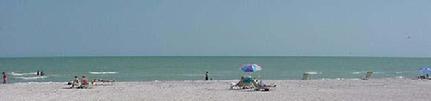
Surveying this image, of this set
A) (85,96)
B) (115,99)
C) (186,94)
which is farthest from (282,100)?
(85,96)

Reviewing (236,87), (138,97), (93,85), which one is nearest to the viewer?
(138,97)

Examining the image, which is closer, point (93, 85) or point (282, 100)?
point (282, 100)

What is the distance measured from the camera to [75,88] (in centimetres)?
2581

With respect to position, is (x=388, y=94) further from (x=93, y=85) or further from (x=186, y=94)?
(x=93, y=85)

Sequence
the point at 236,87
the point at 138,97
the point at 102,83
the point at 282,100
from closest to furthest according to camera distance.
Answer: the point at 282,100 < the point at 138,97 < the point at 236,87 < the point at 102,83

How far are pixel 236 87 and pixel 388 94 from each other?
6.56 meters

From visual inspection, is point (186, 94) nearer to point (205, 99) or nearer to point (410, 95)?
point (205, 99)

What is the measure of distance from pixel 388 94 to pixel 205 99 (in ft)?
22.5

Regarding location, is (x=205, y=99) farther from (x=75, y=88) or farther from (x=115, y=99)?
(x=75, y=88)

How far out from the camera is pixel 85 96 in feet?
69.3

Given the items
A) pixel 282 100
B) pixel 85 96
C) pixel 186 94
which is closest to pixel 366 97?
pixel 282 100

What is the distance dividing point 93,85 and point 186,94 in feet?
24.2

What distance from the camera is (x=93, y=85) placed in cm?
2755

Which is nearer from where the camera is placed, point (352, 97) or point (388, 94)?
point (352, 97)
